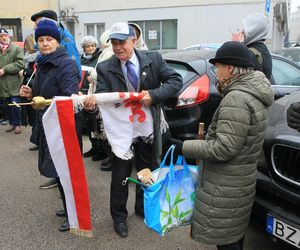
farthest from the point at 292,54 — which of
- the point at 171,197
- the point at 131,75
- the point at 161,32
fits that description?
the point at 161,32

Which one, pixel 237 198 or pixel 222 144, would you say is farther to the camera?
pixel 237 198

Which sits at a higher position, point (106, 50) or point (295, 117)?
point (106, 50)

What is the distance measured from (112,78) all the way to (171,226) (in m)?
1.24

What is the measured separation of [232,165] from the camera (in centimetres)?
216

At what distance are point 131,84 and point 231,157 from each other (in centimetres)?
118

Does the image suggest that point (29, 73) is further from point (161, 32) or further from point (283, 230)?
point (161, 32)

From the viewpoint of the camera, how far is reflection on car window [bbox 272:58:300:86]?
482 centimetres

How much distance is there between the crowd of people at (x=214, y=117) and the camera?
210 cm

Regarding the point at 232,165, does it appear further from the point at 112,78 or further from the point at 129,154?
the point at 112,78

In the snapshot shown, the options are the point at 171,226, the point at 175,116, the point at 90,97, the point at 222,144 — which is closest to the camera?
the point at 222,144

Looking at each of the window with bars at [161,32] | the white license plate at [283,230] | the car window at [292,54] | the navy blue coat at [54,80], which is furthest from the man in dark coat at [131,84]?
the window with bars at [161,32]

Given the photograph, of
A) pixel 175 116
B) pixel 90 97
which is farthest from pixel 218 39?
pixel 90 97

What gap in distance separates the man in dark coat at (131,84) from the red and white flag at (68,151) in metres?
0.19

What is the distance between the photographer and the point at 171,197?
2316 mm
